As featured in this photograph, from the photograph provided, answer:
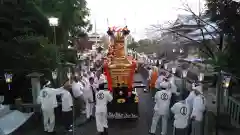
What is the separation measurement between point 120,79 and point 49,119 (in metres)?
3.17

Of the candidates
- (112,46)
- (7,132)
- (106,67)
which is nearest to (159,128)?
(106,67)

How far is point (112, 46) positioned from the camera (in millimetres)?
10367

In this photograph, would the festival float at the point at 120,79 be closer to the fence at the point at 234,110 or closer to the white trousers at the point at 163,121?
the white trousers at the point at 163,121

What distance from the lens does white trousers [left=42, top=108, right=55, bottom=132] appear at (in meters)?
7.52

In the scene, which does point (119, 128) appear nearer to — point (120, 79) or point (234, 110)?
point (120, 79)

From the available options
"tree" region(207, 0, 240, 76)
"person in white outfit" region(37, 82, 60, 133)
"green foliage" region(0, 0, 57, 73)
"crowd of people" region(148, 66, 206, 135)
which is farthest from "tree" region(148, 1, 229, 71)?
"green foliage" region(0, 0, 57, 73)

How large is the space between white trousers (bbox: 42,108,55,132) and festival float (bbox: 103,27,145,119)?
2190 mm

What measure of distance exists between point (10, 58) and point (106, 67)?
4.57m

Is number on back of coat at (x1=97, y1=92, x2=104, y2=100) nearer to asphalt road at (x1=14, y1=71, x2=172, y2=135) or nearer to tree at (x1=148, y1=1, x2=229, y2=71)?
asphalt road at (x1=14, y1=71, x2=172, y2=135)

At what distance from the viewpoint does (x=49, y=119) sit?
25.2 feet

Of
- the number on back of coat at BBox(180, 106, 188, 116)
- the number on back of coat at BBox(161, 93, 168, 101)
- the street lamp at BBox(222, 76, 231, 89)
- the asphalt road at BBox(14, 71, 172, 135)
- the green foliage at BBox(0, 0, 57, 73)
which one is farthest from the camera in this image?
the green foliage at BBox(0, 0, 57, 73)

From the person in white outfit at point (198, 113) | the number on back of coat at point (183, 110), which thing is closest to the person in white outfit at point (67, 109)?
the number on back of coat at point (183, 110)

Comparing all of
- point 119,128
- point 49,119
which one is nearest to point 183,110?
point 119,128

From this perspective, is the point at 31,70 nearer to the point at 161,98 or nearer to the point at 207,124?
the point at 161,98
